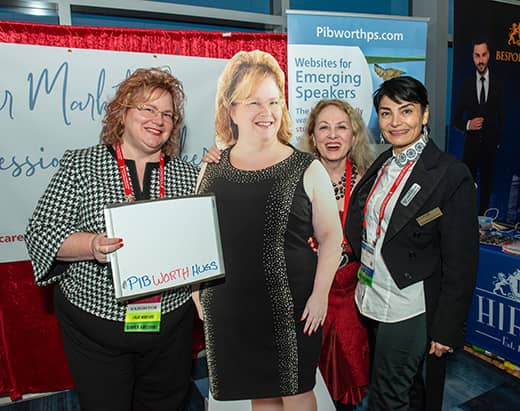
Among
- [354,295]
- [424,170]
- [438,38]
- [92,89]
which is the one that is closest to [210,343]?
[354,295]

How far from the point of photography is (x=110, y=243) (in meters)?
1.34

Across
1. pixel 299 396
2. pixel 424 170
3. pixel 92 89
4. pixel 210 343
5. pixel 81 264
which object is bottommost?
pixel 299 396

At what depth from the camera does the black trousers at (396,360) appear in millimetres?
1715

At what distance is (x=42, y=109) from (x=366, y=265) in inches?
68.0

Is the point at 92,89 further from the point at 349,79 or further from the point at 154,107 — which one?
the point at 349,79

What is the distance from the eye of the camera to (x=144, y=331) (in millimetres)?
1485

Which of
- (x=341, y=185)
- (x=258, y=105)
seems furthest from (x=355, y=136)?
(x=258, y=105)

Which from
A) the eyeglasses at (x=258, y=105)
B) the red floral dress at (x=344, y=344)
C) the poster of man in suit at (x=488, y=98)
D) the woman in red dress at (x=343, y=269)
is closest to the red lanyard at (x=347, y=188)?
the woman in red dress at (x=343, y=269)

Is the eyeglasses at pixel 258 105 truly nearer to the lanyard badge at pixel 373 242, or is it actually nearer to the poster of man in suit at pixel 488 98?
the lanyard badge at pixel 373 242

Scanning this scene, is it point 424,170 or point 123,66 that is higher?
point 123,66

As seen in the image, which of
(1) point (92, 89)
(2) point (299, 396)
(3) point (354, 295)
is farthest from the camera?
(1) point (92, 89)

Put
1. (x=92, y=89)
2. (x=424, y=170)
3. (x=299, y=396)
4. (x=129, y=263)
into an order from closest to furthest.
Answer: (x=129, y=263) → (x=424, y=170) → (x=299, y=396) → (x=92, y=89)

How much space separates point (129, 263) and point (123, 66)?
125 cm

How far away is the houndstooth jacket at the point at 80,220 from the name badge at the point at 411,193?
101cm
